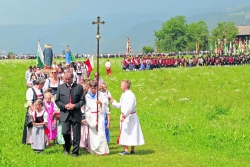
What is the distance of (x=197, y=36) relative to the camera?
152 m

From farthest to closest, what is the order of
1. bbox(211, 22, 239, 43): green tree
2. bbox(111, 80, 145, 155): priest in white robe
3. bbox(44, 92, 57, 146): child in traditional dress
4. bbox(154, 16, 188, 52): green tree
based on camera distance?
bbox(154, 16, 188, 52): green tree
bbox(211, 22, 239, 43): green tree
bbox(44, 92, 57, 146): child in traditional dress
bbox(111, 80, 145, 155): priest in white robe

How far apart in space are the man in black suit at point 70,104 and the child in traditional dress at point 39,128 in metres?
0.65

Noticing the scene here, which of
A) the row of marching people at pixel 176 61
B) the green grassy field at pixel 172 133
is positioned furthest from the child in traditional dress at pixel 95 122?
the row of marching people at pixel 176 61

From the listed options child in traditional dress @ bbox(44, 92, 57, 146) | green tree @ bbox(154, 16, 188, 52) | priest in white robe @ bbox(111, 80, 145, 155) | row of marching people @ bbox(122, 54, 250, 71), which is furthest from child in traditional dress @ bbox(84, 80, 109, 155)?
green tree @ bbox(154, 16, 188, 52)

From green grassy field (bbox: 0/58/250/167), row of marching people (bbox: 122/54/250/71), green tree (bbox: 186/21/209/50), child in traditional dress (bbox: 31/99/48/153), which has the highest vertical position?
green tree (bbox: 186/21/209/50)

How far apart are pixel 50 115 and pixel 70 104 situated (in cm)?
191

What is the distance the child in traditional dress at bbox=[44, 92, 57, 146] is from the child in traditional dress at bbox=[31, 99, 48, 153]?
0.95 metres

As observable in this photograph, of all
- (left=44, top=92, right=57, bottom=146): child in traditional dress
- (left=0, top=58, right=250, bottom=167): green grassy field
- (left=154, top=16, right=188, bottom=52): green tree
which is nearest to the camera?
(left=0, top=58, right=250, bottom=167): green grassy field

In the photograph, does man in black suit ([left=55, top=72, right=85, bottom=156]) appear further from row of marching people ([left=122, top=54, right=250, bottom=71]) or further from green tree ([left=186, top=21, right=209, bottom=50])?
green tree ([left=186, top=21, right=209, bottom=50])

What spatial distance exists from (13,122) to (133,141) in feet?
24.2

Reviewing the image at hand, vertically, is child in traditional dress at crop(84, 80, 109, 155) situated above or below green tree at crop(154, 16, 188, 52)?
below

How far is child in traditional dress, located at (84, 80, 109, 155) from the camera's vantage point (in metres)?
14.7

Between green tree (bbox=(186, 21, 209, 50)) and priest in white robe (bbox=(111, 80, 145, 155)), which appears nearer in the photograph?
priest in white robe (bbox=(111, 80, 145, 155))

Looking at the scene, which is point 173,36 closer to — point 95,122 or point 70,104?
point 95,122
